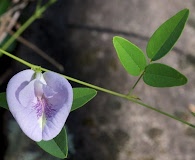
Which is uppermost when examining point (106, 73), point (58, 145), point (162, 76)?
point (162, 76)

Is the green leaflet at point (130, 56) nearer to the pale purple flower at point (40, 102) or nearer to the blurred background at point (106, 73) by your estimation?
the pale purple flower at point (40, 102)

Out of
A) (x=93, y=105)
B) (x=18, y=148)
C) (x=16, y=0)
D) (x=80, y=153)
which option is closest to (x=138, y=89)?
(x=93, y=105)

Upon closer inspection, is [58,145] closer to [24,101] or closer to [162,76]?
[24,101]

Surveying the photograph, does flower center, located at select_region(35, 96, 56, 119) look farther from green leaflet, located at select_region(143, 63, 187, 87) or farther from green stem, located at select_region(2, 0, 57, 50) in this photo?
green stem, located at select_region(2, 0, 57, 50)

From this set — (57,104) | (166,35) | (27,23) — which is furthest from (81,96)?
(27,23)

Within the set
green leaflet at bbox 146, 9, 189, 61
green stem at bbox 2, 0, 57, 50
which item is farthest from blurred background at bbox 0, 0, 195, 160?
green leaflet at bbox 146, 9, 189, 61

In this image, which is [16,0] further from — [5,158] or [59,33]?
[5,158]
